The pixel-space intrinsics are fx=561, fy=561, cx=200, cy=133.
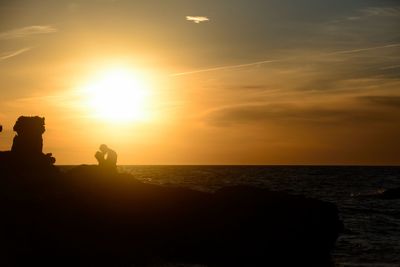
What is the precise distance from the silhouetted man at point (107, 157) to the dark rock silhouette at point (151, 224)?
154 centimetres

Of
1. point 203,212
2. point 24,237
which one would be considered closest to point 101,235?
point 24,237

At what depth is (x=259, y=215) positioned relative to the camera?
44500 mm

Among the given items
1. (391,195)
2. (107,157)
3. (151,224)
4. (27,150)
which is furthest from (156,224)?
(391,195)

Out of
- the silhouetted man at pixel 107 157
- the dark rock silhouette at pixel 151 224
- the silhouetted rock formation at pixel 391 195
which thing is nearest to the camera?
the dark rock silhouette at pixel 151 224

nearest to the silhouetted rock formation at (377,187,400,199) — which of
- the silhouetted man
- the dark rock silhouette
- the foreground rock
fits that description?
the dark rock silhouette

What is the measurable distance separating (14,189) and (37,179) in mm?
3321

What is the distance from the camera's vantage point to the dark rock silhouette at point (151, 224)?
39.3m

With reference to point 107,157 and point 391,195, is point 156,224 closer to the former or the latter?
point 107,157

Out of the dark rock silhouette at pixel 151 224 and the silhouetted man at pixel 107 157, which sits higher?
the silhouetted man at pixel 107 157

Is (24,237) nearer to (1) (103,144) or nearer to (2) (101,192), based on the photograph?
(2) (101,192)

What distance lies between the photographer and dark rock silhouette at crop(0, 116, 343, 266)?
39281 mm

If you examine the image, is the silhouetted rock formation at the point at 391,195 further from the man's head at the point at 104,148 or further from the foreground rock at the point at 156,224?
the man's head at the point at 104,148

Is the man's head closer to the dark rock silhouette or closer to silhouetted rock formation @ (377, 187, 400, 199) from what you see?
the dark rock silhouette

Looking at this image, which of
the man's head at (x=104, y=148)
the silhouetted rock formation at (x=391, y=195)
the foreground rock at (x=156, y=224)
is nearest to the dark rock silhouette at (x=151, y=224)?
the foreground rock at (x=156, y=224)
